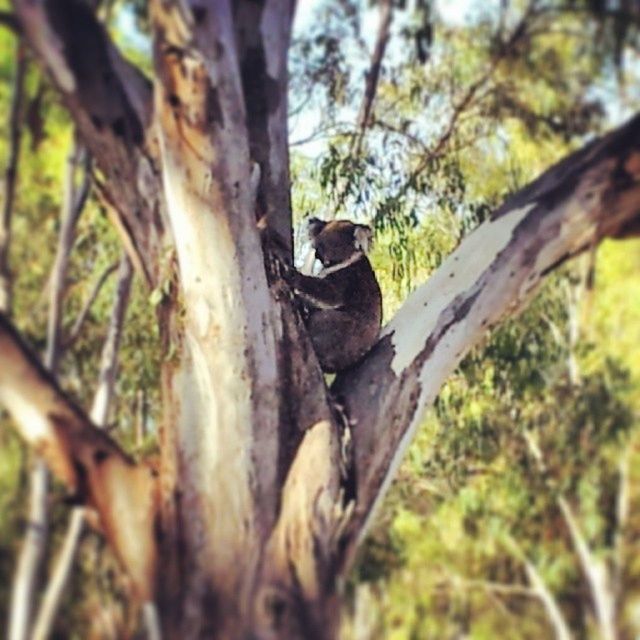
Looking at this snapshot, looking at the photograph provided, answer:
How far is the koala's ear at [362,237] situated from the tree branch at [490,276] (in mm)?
385

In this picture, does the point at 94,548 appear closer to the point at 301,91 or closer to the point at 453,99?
the point at 301,91

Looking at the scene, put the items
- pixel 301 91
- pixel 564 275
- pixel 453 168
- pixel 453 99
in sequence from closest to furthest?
pixel 301 91 < pixel 453 168 < pixel 453 99 < pixel 564 275

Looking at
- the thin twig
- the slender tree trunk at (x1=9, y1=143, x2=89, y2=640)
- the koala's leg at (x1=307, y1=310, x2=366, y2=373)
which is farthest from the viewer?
the thin twig

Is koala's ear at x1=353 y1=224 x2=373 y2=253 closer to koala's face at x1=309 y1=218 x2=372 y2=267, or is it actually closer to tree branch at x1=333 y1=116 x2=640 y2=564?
koala's face at x1=309 y1=218 x2=372 y2=267

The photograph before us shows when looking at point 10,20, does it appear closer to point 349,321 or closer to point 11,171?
point 11,171

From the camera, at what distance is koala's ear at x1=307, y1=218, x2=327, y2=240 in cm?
242

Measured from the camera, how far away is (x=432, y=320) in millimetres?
2098

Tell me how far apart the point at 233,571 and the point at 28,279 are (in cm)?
148

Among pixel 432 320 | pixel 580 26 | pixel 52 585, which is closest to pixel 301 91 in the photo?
pixel 580 26

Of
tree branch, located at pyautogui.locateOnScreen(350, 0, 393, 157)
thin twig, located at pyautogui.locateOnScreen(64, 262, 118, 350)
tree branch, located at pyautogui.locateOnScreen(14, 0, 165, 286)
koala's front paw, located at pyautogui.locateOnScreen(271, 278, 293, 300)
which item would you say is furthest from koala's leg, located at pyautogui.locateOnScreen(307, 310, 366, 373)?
thin twig, located at pyautogui.locateOnScreen(64, 262, 118, 350)

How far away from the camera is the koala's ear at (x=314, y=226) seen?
7.93 ft

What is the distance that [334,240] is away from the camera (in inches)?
95.9

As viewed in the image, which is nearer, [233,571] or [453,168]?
[233,571]

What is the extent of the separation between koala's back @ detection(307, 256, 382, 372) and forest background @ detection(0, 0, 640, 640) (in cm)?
10
